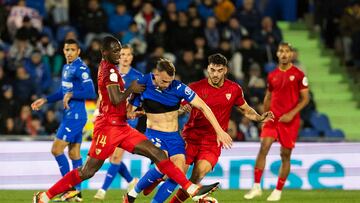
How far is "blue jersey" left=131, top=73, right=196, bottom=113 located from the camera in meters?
12.3

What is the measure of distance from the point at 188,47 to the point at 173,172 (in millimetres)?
9609

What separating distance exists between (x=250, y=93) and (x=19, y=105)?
4.40m

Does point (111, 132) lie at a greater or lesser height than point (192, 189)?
greater

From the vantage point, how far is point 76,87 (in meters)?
14.8

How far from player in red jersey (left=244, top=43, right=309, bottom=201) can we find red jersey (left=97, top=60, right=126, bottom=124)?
3560 mm

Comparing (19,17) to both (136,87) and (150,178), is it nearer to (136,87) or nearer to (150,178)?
(150,178)

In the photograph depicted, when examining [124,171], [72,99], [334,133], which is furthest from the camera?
[334,133]

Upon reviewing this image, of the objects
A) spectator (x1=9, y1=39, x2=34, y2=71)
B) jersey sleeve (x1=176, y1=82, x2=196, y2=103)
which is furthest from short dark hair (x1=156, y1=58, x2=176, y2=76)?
spectator (x1=9, y1=39, x2=34, y2=71)

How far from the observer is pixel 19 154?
1719cm

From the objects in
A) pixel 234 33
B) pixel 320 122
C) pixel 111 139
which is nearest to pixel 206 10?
pixel 234 33

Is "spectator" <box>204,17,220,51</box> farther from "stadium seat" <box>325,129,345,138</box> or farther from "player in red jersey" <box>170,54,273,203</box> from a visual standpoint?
"player in red jersey" <box>170,54,273,203</box>

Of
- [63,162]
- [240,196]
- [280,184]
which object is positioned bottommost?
[240,196]

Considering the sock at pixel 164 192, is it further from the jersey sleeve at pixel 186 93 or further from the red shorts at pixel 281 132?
the red shorts at pixel 281 132

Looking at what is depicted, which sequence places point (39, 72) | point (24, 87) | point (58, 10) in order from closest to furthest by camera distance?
point (24, 87) < point (39, 72) < point (58, 10)
